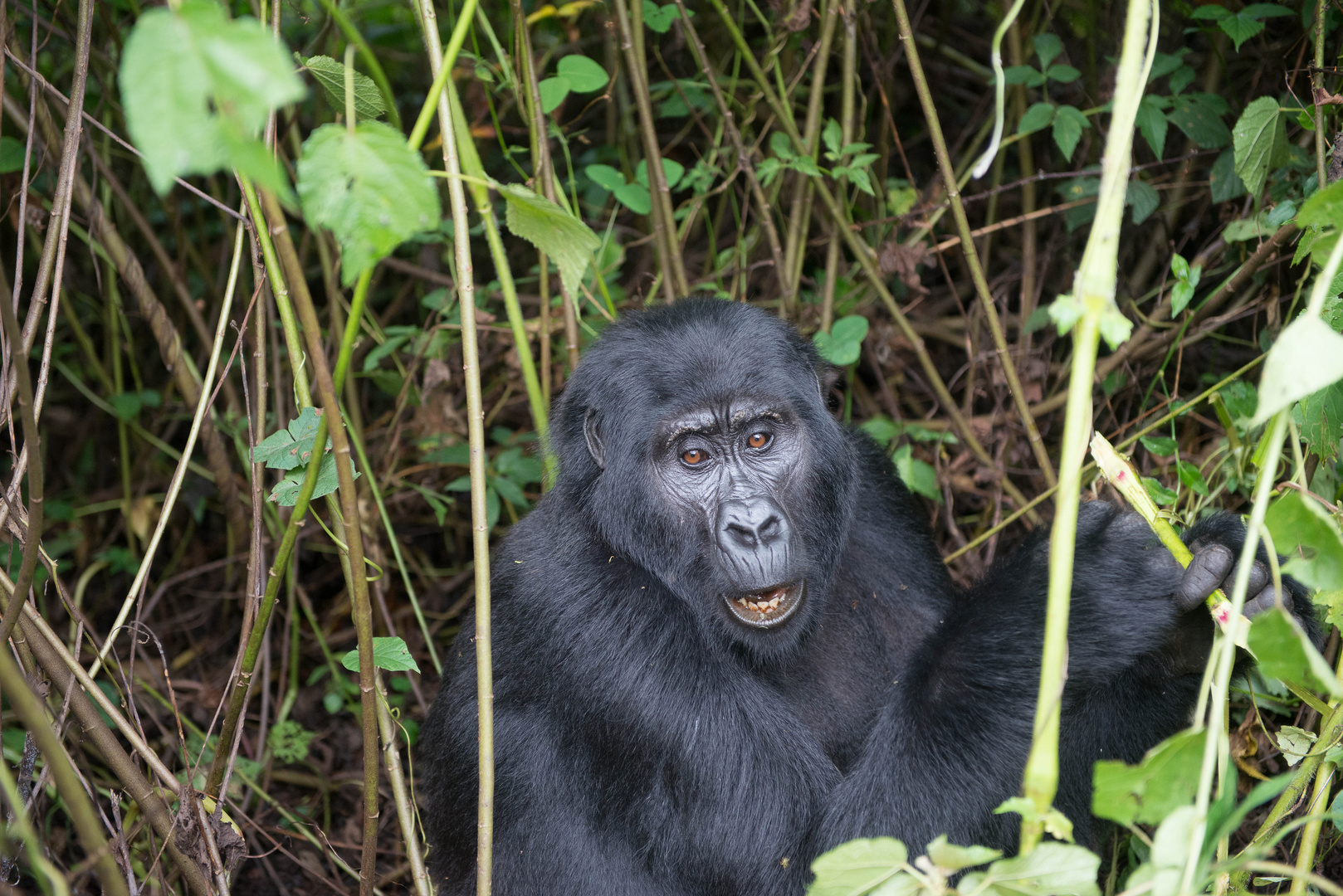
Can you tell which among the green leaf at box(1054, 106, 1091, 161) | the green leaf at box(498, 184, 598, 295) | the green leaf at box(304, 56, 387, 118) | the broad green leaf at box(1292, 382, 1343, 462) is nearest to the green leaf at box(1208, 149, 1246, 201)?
the green leaf at box(1054, 106, 1091, 161)

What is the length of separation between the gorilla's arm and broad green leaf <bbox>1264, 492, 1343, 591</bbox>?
99 centimetres

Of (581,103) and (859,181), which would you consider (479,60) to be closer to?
(859,181)

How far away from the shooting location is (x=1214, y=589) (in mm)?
2895

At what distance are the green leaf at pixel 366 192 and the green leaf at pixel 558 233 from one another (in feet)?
2.32

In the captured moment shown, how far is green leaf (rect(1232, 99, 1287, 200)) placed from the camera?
388cm

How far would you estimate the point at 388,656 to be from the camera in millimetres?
3184

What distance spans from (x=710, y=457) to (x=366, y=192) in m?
1.83

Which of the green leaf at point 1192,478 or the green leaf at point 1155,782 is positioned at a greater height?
the green leaf at point 1192,478

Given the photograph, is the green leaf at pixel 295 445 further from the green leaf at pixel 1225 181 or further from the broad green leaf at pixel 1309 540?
the green leaf at pixel 1225 181

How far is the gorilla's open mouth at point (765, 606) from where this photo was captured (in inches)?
129

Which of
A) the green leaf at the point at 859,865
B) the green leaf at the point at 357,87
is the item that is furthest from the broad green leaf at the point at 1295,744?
the green leaf at the point at 357,87

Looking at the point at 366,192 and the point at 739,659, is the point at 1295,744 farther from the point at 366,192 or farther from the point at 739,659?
the point at 366,192

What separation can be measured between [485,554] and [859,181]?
2.72 meters

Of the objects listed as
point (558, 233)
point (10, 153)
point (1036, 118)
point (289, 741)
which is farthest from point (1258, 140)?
point (10, 153)
